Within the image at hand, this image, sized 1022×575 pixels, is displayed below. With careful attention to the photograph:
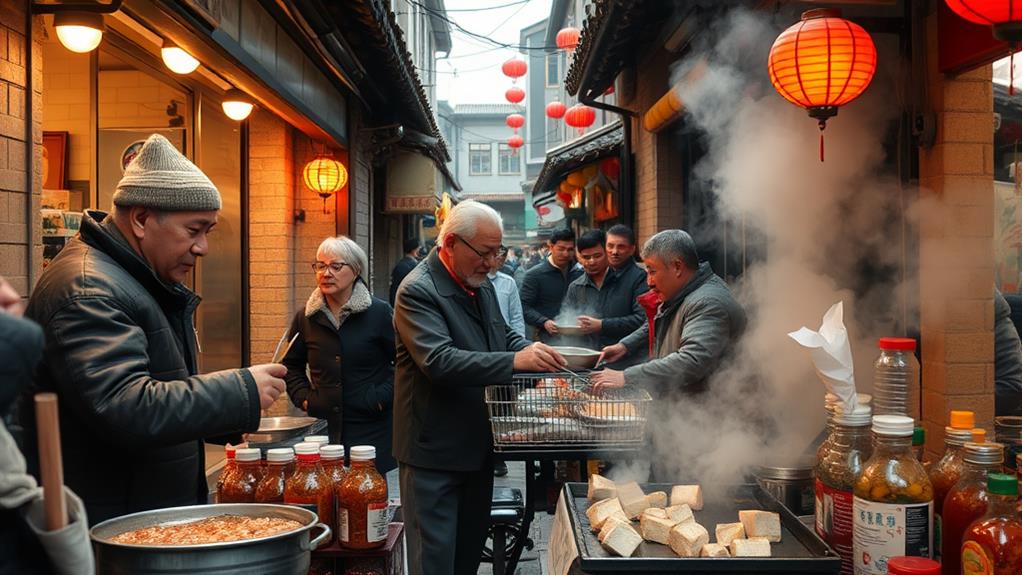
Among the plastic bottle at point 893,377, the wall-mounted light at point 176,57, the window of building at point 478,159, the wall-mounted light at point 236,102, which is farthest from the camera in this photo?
the window of building at point 478,159

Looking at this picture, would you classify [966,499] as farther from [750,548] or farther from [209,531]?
[209,531]

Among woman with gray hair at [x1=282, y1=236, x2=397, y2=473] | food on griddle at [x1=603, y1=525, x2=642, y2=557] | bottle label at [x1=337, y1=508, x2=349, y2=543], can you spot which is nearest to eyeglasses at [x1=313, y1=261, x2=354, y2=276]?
woman with gray hair at [x1=282, y1=236, x2=397, y2=473]

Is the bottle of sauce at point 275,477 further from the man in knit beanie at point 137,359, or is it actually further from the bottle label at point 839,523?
the bottle label at point 839,523

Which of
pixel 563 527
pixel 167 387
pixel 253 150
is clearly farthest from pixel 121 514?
pixel 253 150

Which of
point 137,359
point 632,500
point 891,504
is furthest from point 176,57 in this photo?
point 891,504

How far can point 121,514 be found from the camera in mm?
2738

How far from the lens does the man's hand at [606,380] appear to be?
407 centimetres

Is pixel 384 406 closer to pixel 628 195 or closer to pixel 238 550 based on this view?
pixel 238 550

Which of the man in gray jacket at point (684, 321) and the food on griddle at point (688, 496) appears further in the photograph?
the man in gray jacket at point (684, 321)

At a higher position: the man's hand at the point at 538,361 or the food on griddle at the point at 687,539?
the man's hand at the point at 538,361

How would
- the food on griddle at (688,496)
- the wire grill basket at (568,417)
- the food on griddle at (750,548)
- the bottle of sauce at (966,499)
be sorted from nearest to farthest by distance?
the bottle of sauce at (966,499)
the food on griddle at (750,548)
the food on griddle at (688,496)
the wire grill basket at (568,417)

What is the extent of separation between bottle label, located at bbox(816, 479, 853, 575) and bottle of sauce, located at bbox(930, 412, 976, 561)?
25 centimetres

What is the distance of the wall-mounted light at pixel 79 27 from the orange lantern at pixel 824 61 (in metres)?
3.59

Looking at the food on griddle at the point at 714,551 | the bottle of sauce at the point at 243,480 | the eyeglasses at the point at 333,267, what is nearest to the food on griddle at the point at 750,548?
the food on griddle at the point at 714,551
